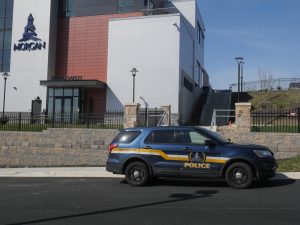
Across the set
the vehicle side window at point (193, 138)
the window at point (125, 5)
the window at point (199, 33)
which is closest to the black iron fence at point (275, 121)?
the vehicle side window at point (193, 138)

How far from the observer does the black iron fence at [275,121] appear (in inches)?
761

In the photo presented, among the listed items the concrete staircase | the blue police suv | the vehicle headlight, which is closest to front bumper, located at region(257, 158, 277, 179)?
the blue police suv

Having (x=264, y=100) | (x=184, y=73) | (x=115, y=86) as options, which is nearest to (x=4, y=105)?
(x=115, y=86)

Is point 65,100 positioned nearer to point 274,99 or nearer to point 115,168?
point 274,99

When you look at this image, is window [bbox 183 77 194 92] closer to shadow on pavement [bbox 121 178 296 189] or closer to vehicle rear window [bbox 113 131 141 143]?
shadow on pavement [bbox 121 178 296 189]

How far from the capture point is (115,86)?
39.2 m

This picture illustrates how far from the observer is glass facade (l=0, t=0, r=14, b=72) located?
43.2m

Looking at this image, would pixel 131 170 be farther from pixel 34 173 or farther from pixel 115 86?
pixel 115 86

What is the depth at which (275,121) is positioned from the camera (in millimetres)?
21531

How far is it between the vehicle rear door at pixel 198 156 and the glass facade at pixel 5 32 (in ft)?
111

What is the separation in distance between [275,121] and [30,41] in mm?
28054

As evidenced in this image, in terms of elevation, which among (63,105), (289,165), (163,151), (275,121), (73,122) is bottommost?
(289,165)

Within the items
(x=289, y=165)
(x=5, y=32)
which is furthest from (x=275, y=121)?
(x=5, y=32)

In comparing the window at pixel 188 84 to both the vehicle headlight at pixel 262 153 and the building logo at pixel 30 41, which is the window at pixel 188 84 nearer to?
the building logo at pixel 30 41
